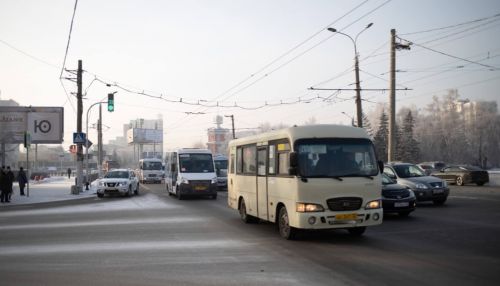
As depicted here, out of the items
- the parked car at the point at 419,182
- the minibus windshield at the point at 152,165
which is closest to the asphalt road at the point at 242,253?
the parked car at the point at 419,182

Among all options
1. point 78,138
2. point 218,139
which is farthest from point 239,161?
point 218,139

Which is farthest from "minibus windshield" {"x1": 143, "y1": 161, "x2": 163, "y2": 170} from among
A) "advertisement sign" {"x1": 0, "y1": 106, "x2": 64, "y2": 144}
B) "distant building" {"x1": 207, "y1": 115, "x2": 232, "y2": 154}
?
"distant building" {"x1": 207, "y1": 115, "x2": 232, "y2": 154}

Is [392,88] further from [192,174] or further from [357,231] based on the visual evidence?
[357,231]

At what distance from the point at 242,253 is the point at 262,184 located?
3.59m

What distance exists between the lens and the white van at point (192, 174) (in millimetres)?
25469

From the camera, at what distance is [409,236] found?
456 inches

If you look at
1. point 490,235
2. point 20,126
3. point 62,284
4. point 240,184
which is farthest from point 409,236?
point 20,126

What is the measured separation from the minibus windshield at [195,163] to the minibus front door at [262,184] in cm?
1309

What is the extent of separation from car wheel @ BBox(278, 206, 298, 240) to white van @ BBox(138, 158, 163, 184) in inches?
1559

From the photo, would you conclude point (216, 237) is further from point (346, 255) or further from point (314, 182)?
point (346, 255)

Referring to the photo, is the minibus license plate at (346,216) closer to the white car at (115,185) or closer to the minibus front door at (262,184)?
the minibus front door at (262,184)

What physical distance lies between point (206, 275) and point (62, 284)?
2.16m

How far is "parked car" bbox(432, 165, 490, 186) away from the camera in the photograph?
3466 centimetres

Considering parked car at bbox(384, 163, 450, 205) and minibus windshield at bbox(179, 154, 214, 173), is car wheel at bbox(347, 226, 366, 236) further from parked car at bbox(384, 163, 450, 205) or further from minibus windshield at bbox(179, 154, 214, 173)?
minibus windshield at bbox(179, 154, 214, 173)
